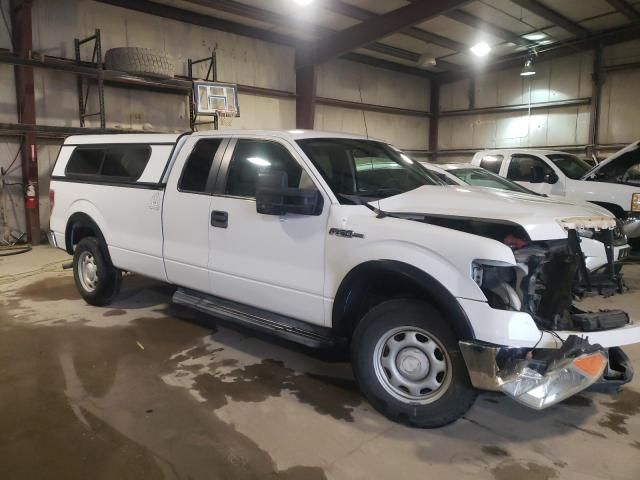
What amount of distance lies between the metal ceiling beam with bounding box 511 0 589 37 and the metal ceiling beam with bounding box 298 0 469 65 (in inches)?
76.1

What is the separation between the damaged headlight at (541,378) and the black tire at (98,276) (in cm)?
412

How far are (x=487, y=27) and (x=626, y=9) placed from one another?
3.10m

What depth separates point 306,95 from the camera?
13.6m

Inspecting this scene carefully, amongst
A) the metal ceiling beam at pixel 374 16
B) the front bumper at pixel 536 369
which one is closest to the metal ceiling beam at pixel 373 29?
the metal ceiling beam at pixel 374 16

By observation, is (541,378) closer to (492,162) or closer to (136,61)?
(492,162)

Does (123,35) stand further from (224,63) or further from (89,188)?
(89,188)

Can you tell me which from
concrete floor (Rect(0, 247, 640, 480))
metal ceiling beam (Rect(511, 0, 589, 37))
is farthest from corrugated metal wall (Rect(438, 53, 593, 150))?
concrete floor (Rect(0, 247, 640, 480))

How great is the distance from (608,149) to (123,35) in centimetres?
1318

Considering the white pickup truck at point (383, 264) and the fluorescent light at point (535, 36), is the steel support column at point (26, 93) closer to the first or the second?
the white pickup truck at point (383, 264)

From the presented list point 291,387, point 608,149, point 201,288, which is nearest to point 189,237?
point 201,288

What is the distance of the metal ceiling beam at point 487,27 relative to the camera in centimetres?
1146

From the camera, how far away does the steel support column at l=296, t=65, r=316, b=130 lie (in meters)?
13.5

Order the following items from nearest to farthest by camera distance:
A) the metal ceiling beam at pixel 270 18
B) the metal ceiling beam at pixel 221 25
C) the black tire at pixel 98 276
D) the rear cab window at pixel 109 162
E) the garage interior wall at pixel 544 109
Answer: the rear cab window at pixel 109 162 → the black tire at pixel 98 276 → the metal ceiling beam at pixel 270 18 → the metal ceiling beam at pixel 221 25 → the garage interior wall at pixel 544 109

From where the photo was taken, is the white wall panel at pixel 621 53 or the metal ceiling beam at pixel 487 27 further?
the white wall panel at pixel 621 53
